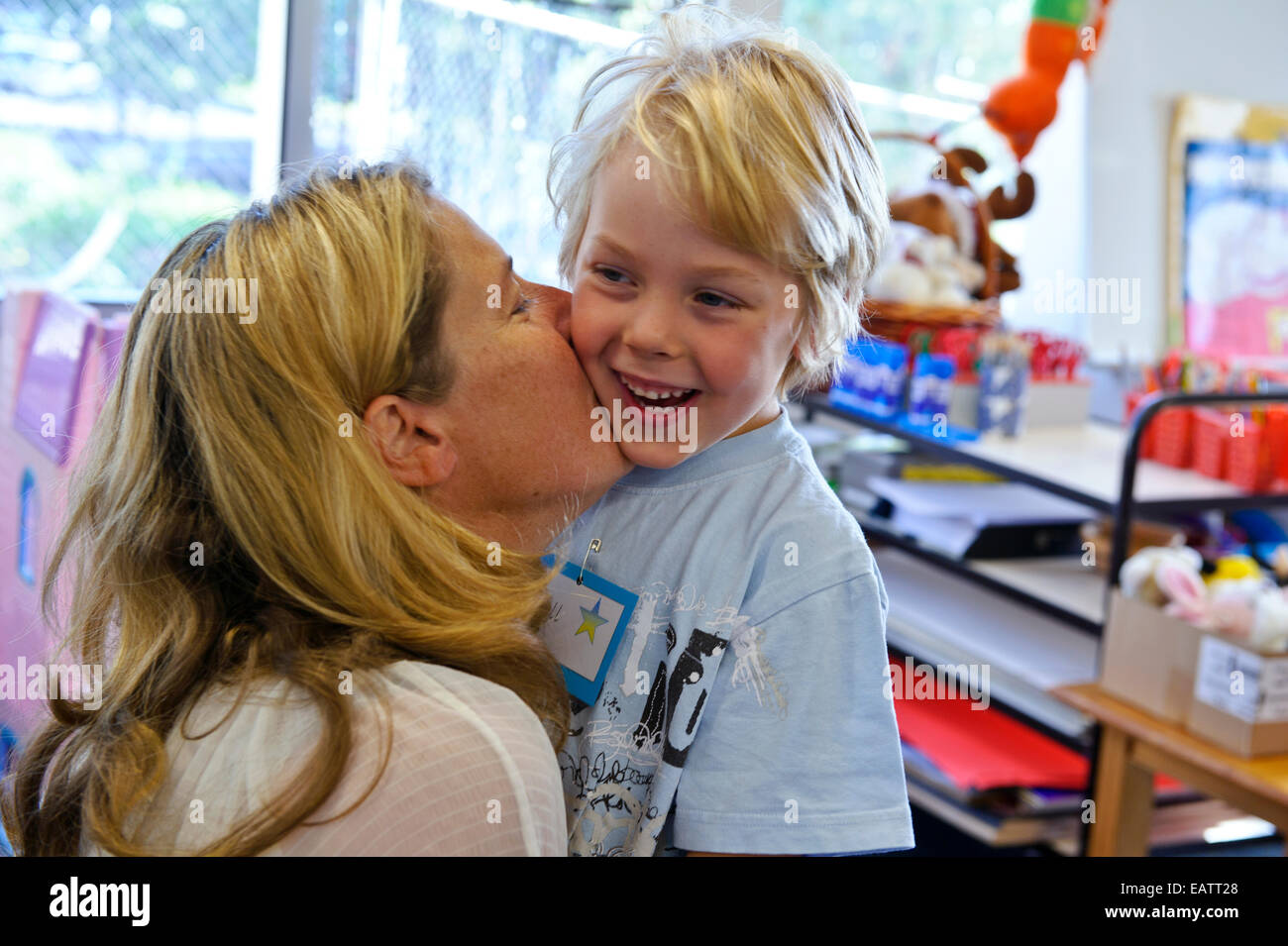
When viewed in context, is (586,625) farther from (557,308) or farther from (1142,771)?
(1142,771)

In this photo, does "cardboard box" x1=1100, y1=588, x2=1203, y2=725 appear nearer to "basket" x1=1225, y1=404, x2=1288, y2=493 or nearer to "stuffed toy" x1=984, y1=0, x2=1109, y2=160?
"basket" x1=1225, y1=404, x2=1288, y2=493

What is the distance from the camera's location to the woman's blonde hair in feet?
3.07

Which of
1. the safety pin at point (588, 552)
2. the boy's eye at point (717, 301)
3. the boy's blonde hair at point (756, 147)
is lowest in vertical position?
the safety pin at point (588, 552)

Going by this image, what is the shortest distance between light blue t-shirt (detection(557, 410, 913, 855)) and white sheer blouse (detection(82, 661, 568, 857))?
0.25m

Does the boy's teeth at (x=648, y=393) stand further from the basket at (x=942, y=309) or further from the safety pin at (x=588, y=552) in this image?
the basket at (x=942, y=309)

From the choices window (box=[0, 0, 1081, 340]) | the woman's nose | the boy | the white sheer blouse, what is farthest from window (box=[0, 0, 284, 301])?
the white sheer blouse

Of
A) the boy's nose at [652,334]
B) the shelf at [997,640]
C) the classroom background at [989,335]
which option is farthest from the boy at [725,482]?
the shelf at [997,640]

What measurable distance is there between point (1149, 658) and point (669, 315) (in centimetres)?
135

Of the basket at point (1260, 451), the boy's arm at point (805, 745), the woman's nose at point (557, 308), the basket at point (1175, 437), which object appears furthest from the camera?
the basket at point (1175, 437)

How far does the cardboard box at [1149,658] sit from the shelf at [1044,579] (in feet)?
0.26

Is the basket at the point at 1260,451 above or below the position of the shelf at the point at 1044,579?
above

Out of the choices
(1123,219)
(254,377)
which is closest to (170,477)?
(254,377)

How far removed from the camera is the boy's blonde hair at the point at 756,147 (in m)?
A: 1.08
